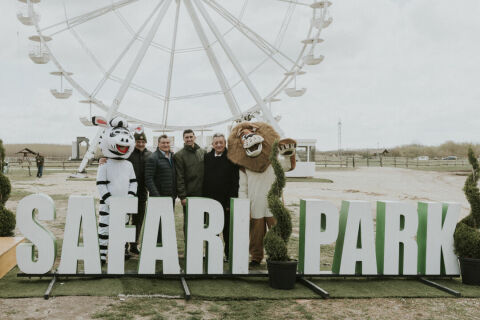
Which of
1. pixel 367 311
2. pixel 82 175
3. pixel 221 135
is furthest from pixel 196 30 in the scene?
pixel 367 311

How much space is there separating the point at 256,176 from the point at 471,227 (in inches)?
99.5

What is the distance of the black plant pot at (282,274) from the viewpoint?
4.44 meters

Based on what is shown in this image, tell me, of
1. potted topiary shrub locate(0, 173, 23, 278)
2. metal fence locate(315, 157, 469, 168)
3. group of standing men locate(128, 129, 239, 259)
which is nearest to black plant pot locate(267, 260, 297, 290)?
group of standing men locate(128, 129, 239, 259)

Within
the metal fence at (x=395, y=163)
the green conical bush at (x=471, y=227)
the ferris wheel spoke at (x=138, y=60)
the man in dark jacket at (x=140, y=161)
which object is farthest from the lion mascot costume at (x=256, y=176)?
the metal fence at (x=395, y=163)

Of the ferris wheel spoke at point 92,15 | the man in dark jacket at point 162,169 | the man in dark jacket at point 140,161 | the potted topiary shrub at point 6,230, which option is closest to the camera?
the potted topiary shrub at point 6,230

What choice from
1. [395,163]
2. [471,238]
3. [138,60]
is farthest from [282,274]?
[395,163]

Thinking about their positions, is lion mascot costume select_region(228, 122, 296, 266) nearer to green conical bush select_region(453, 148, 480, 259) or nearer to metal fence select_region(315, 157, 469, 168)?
green conical bush select_region(453, 148, 480, 259)

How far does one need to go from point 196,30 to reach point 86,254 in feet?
50.3

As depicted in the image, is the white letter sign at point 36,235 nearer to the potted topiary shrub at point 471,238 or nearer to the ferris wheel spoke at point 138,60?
the potted topiary shrub at point 471,238

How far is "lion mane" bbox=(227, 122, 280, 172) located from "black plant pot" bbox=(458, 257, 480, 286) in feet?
8.17

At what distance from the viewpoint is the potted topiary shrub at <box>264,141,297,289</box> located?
14.6 feet

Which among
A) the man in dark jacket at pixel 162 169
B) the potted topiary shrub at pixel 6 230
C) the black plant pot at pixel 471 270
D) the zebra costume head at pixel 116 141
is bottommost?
the black plant pot at pixel 471 270

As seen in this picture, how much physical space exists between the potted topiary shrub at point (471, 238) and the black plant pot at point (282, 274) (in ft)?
6.46

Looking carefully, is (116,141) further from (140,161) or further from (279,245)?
(279,245)
